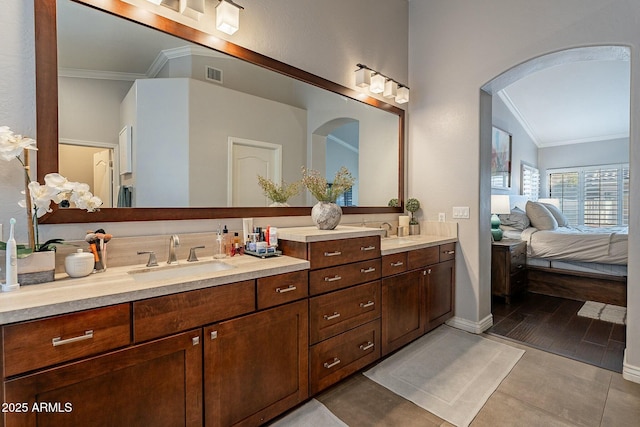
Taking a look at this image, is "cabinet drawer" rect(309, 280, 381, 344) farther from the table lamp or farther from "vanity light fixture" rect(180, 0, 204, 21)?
the table lamp

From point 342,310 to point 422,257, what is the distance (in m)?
1.02

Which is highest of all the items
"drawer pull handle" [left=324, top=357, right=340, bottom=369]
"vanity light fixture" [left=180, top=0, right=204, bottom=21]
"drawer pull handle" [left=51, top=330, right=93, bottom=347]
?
"vanity light fixture" [left=180, top=0, right=204, bottom=21]

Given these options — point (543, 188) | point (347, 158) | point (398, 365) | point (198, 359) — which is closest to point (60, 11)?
point (198, 359)

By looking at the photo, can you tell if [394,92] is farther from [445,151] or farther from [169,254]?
[169,254]

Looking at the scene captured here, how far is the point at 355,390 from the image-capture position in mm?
1991

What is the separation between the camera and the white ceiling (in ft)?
14.8

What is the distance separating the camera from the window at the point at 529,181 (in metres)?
5.98

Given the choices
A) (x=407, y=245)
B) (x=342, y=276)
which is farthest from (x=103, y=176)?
(x=407, y=245)

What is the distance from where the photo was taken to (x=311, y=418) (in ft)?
5.64

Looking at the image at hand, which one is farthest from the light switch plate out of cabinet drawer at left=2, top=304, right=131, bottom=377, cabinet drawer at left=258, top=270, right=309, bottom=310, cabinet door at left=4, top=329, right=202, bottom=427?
cabinet drawer at left=2, top=304, right=131, bottom=377

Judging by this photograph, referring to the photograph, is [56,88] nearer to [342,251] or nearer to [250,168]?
[250,168]

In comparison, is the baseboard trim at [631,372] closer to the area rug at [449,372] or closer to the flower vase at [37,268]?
the area rug at [449,372]

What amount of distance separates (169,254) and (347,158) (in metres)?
1.78

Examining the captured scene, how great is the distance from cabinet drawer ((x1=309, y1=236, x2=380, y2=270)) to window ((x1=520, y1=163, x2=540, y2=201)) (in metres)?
5.20
